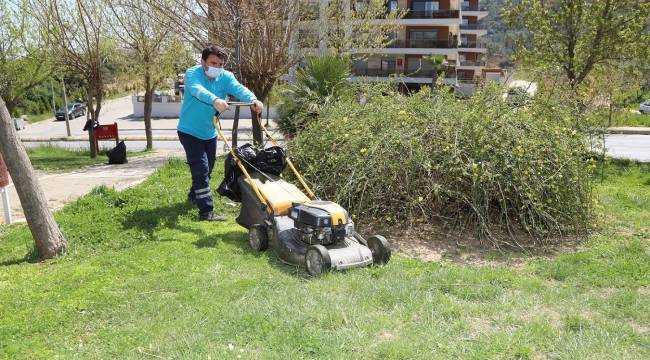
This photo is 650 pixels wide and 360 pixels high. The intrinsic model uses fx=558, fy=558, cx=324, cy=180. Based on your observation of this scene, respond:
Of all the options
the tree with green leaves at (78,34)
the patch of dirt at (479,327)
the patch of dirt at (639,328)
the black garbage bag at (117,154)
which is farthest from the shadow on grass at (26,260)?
the tree with green leaves at (78,34)

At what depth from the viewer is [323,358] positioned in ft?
10.4

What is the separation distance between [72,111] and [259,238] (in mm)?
44654

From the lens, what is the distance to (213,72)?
6.11 m

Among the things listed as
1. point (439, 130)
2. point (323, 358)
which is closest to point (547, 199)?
point (439, 130)

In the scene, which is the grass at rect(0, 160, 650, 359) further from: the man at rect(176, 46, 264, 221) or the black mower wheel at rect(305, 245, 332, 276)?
the man at rect(176, 46, 264, 221)

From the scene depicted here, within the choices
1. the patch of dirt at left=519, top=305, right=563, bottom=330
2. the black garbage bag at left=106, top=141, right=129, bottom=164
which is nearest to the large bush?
the patch of dirt at left=519, top=305, right=563, bottom=330

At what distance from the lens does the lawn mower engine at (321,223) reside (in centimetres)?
455

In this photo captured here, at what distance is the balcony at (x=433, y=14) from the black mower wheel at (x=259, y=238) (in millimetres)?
38854

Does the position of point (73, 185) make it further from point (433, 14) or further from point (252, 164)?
point (433, 14)

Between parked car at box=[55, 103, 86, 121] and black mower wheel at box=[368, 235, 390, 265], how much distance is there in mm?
44093

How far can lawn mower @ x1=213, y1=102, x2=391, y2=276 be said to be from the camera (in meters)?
4.54

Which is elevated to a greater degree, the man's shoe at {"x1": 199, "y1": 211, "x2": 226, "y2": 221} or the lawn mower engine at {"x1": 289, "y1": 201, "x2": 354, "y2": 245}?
the lawn mower engine at {"x1": 289, "y1": 201, "x2": 354, "y2": 245}

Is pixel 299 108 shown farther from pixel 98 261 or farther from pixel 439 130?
pixel 98 261

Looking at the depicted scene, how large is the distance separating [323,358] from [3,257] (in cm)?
389
